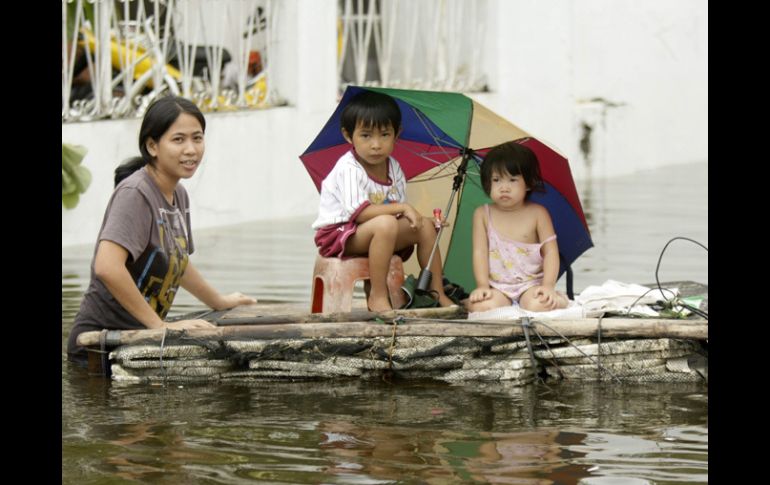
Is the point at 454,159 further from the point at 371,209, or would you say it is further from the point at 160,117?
the point at 160,117

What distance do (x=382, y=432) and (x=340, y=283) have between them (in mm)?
1388

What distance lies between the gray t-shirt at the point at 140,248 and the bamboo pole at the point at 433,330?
249mm

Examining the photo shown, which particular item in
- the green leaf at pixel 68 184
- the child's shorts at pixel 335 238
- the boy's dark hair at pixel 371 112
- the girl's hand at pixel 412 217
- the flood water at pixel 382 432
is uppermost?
the boy's dark hair at pixel 371 112

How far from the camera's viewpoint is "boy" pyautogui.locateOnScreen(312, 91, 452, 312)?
598 cm

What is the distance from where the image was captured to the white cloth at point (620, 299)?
230 inches

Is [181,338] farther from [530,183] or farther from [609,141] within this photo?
[609,141]

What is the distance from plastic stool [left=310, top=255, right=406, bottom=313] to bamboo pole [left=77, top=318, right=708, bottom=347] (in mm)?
522

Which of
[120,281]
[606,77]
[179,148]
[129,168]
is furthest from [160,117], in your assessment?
[606,77]

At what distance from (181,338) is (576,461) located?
1.83 metres

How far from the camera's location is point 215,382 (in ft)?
18.3

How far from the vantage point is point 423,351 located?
551 cm

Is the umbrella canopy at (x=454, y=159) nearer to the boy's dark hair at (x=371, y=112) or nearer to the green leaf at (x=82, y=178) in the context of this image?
the boy's dark hair at (x=371, y=112)

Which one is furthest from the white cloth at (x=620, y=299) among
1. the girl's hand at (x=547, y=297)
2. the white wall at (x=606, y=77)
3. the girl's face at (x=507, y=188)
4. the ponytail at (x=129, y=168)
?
the white wall at (x=606, y=77)
